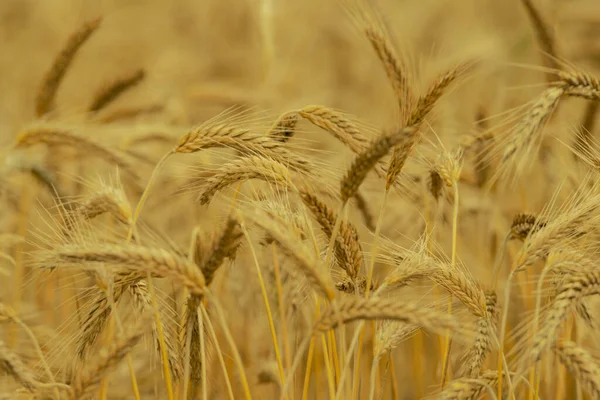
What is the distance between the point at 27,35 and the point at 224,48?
123 inches

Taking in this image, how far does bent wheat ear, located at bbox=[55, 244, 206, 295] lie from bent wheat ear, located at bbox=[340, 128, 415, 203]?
1.22ft

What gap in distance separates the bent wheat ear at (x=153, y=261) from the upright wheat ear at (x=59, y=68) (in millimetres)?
1639

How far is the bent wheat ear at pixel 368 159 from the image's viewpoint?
4.66 ft

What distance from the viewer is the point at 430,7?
8.59m

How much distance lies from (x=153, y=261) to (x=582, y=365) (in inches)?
37.2

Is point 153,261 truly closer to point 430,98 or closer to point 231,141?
point 231,141

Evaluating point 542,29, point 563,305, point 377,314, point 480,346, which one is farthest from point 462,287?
point 542,29

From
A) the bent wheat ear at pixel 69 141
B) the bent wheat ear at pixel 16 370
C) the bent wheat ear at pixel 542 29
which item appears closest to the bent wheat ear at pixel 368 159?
the bent wheat ear at pixel 16 370

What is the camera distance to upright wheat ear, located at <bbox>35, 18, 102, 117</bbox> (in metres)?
2.83

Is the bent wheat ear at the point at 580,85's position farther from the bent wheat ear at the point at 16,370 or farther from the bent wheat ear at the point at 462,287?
the bent wheat ear at the point at 16,370

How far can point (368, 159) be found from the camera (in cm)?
145

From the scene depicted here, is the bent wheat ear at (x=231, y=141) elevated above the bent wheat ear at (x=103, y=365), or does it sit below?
above

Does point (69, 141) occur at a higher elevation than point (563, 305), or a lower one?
higher

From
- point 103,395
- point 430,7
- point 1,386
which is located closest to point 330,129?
point 103,395
